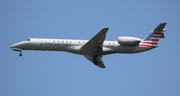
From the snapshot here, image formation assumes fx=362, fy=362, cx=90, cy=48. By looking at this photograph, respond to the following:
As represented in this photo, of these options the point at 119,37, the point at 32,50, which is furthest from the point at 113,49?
the point at 32,50

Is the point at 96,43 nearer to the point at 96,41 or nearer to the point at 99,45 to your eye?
the point at 96,41

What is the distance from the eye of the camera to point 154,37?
1467 inches

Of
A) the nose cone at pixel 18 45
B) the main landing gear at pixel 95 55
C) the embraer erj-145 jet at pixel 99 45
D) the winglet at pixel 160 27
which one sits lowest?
the main landing gear at pixel 95 55

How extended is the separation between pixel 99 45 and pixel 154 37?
19.0 ft

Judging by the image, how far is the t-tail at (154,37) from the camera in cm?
3678

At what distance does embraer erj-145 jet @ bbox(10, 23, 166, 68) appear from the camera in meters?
36.3

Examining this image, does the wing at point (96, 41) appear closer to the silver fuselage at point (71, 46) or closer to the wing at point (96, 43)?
the wing at point (96, 43)

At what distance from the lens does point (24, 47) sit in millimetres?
38156

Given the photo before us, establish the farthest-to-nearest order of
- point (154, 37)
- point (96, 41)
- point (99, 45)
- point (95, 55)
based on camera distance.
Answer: point (95, 55)
point (154, 37)
point (99, 45)
point (96, 41)

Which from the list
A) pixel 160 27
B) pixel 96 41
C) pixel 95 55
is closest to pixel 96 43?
pixel 96 41

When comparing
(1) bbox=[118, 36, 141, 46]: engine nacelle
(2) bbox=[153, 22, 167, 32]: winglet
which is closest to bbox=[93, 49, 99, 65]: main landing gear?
(1) bbox=[118, 36, 141, 46]: engine nacelle

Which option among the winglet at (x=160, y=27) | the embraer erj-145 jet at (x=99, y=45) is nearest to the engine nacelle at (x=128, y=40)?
the embraer erj-145 jet at (x=99, y=45)

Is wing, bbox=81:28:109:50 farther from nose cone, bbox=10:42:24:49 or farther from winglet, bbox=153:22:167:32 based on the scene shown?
nose cone, bbox=10:42:24:49

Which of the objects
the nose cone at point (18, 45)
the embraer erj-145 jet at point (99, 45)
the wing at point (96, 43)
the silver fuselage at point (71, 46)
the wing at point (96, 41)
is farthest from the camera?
the nose cone at point (18, 45)
